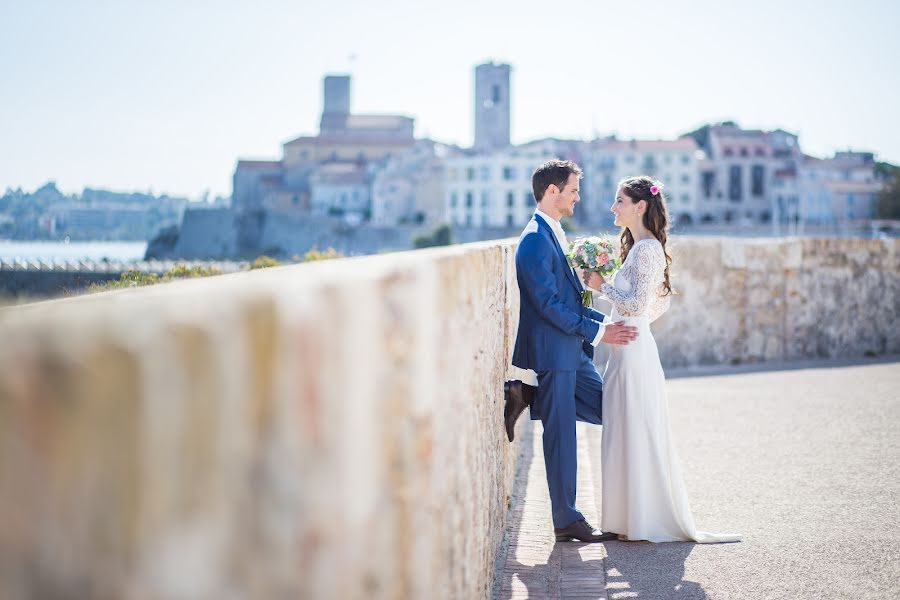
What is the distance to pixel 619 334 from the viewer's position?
170 inches

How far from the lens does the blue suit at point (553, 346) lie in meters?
4.15

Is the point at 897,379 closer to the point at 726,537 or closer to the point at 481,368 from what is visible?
the point at 726,537

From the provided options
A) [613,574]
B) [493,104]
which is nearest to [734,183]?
[493,104]

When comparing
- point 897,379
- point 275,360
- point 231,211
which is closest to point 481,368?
point 275,360

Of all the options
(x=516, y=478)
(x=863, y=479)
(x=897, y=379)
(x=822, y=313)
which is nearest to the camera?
(x=863, y=479)

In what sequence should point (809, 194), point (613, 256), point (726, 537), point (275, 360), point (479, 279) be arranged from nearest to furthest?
point (275, 360), point (479, 279), point (726, 537), point (613, 256), point (809, 194)

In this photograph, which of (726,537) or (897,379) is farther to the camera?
(897,379)

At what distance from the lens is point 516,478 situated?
215 inches

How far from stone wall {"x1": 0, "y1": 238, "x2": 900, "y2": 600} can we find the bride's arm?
2263 millimetres

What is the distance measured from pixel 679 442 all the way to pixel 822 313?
487 centimetres

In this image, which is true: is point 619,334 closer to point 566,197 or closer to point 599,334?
point 599,334

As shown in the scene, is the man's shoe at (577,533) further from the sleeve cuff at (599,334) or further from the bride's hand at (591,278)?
the bride's hand at (591,278)

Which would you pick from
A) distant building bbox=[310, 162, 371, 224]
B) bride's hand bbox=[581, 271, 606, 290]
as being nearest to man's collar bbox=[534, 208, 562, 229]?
bride's hand bbox=[581, 271, 606, 290]

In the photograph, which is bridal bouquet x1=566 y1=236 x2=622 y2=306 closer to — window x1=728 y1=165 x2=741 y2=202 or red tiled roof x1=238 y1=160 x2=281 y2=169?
window x1=728 y1=165 x2=741 y2=202
